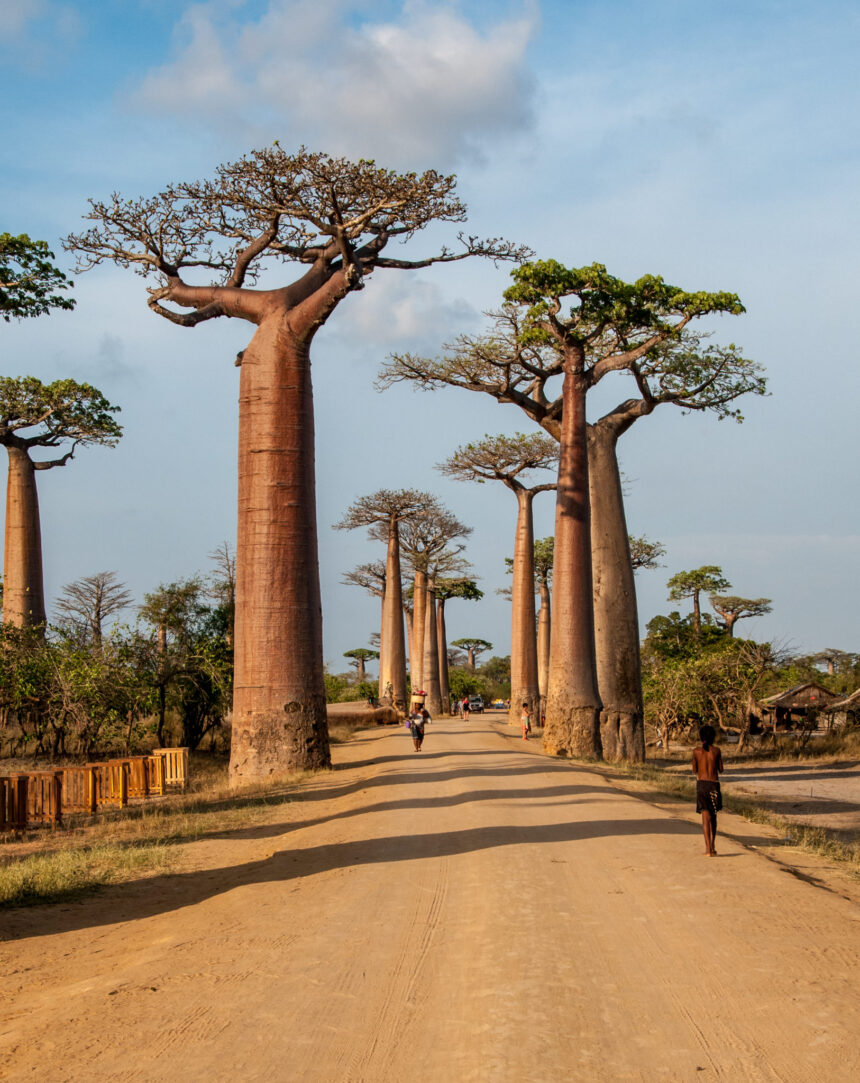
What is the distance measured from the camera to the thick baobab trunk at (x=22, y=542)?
74.9ft

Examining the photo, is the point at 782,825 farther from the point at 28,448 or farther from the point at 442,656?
the point at 442,656

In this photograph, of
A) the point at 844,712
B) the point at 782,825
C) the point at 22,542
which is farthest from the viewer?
the point at 844,712

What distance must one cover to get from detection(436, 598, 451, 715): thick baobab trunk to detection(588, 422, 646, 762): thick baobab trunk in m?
26.6

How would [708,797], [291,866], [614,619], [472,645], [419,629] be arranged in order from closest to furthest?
1. [708,797]
2. [291,866]
3. [614,619]
4. [419,629]
5. [472,645]

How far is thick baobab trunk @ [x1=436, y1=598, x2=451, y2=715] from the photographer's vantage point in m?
46.7

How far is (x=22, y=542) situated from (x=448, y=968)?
2083cm

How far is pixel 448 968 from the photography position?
449 cm

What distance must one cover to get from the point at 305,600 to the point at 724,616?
136ft

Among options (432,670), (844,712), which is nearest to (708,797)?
(844,712)

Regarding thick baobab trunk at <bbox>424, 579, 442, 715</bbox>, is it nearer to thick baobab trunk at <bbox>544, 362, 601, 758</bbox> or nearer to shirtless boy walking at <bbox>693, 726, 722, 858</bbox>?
thick baobab trunk at <bbox>544, 362, 601, 758</bbox>

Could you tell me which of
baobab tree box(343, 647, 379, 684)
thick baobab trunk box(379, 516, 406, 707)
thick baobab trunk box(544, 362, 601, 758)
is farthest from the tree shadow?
baobab tree box(343, 647, 379, 684)

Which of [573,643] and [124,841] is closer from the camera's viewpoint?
[124,841]

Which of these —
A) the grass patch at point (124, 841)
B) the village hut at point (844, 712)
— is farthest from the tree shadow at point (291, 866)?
the village hut at point (844, 712)

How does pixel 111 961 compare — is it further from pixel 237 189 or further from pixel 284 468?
pixel 237 189
